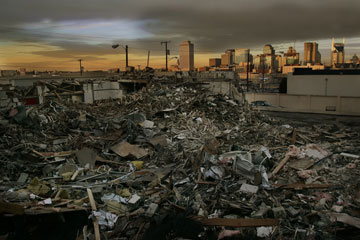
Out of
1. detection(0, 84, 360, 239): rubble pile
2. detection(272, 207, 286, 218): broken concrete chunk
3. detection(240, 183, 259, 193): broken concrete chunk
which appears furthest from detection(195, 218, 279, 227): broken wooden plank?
detection(240, 183, 259, 193): broken concrete chunk

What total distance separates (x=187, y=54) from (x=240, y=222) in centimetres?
4994

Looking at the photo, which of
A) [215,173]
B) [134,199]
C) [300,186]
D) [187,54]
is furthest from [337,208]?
[187,54]

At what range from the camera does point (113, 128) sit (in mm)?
12078

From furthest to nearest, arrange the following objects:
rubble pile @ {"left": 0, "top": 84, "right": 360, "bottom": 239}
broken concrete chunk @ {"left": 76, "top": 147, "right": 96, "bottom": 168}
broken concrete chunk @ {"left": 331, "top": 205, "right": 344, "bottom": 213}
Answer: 1. broken concrete chunk @ {"left": 76, "top": 147, "right": 96, "bottom": 168}
2. broken concrete chunk @ {"left": 331, "top": 205, "right": 344, "bottom": 213}
3. rubble pile @ {"left": 0, "top": 84, "right": 360, "bottom": 239}

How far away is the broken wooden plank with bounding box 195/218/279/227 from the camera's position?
611 cm

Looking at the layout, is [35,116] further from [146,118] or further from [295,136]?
[295,136]

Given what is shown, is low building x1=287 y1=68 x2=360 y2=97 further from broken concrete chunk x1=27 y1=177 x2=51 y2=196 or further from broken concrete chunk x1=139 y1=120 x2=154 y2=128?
broken concrete chunk x1=27 y1=177 x2=51 y2=196

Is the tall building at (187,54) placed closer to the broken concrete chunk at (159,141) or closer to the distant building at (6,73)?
the distant building at (6,73)

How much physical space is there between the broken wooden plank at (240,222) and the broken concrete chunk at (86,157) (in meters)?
4.77

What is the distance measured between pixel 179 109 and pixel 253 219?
9.85m

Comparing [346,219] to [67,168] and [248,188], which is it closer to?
[248,188]

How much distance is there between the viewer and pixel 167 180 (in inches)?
338

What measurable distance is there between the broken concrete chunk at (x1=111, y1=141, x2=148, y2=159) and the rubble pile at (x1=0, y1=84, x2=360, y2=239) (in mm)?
37

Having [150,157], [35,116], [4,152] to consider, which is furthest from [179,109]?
[4,152]
